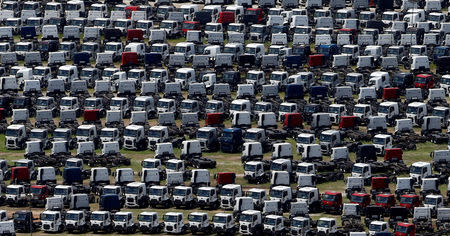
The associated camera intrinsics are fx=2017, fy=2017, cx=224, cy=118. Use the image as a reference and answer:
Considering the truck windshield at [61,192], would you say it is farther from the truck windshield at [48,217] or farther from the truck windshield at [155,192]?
the truck windshield at [155,192]

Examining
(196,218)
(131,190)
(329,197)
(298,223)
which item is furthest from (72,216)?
(329,197)

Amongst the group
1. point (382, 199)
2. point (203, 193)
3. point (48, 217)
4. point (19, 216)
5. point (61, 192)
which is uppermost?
point (382, 199)

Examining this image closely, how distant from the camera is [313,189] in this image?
7795 inches

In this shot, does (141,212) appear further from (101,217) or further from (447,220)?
(447,220)

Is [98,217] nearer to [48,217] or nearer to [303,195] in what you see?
[48,217]

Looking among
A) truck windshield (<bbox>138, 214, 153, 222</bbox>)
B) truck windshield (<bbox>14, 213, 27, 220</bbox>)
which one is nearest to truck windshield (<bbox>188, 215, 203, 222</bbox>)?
truck windshield (<bbox>138, 214, 153, 222</bbox>)

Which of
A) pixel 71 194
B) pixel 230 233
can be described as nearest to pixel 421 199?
pixel 230 233

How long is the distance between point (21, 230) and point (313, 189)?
1139 inches

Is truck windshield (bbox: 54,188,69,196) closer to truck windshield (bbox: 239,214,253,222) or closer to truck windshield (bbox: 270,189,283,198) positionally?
truck windshield (bbox: 239,214,253,222)

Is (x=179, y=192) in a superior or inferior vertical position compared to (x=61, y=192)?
superior

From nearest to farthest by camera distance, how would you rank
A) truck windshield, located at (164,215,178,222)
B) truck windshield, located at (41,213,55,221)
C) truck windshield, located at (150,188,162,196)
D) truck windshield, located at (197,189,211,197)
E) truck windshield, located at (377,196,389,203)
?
truck windshield, located at (164,215,178,222) < truck windshield, located at (41,213,55,221) < truck windshield, located at (377,196,389,203) < truck windshield, located at (197,189,211,197) < truck windshield, located at (150,188,162,196)

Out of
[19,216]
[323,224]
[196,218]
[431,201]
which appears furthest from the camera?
[431,201]

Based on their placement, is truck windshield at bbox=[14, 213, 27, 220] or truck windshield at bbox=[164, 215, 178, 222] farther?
truck windshield at bbox=[14, 213, 27, 220]

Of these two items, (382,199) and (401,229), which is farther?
(382,199)
